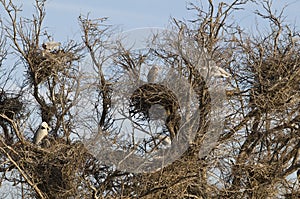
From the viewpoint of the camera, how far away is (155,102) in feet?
31.7

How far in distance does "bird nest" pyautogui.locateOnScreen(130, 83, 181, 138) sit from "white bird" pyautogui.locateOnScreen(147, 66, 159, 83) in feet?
0.27

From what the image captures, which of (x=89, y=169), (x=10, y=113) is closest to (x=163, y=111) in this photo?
(x=89, y=169)

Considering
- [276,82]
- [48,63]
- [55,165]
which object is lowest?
[55,165]

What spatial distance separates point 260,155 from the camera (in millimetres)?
10773

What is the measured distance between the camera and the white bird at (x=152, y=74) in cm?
974

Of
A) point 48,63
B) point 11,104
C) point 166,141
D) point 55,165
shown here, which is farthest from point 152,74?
point 11,104

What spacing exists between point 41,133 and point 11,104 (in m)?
0.84

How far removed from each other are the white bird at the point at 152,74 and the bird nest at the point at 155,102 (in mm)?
83

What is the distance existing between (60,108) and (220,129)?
271 cm

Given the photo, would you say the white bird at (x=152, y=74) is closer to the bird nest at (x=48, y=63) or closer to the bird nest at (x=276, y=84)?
the bird nest at (x=276, y=84)

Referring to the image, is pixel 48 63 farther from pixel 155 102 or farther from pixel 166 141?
pixel 166 141

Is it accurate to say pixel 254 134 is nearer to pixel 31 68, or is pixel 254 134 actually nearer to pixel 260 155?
pixel 260 155

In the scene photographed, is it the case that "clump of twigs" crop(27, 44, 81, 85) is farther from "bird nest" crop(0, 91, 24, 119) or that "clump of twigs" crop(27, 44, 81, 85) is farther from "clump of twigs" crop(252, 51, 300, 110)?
"clump of twigs" crop(252, 51, 300, 110)

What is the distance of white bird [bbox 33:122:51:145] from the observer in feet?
36.1
